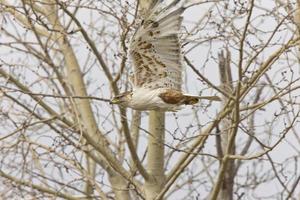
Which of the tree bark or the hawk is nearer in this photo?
the hawk

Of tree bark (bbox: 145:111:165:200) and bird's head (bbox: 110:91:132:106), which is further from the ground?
bird's head (bbox: 110:91:132:106)

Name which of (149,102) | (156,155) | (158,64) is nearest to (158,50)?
(158,64)

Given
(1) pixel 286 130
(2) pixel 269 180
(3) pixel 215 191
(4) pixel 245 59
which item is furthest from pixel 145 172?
(2) pixel 269 180

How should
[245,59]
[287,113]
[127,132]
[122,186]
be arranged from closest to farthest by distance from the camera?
[287,113] → [245,59] → [127,132] → [122,186]

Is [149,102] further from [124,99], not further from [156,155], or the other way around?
[156,155]

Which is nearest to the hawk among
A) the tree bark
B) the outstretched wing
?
the outstretched wing

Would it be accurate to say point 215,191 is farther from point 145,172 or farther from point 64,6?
point 64,6

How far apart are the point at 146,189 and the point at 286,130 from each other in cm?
216

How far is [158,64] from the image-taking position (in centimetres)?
497

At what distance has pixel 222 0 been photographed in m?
5.83

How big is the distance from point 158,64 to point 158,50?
11 cm

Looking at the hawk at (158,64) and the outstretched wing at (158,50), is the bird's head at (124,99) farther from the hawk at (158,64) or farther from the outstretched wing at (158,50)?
the outstretched wing at (158,50)

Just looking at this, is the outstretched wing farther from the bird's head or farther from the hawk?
the bird's head

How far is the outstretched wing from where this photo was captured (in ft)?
15.5
